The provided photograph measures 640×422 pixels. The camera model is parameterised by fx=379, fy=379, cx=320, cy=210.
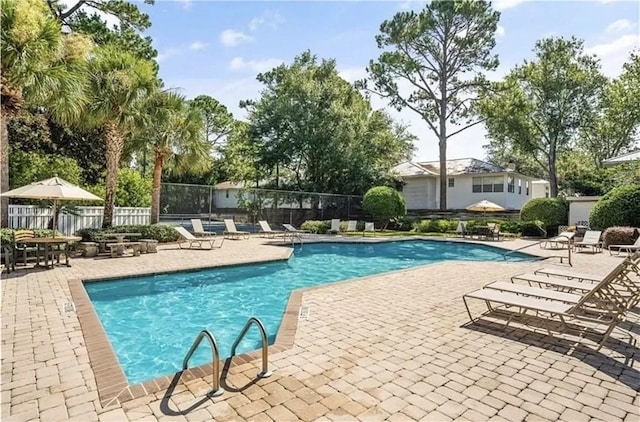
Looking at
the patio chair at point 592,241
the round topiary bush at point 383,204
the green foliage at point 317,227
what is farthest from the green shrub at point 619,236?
the green foliage at point 317,227

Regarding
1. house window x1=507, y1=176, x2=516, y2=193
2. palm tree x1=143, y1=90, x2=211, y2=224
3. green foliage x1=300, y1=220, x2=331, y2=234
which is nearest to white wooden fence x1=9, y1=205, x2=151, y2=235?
palm tree x1=143, y1=90, x2=211, y2=224

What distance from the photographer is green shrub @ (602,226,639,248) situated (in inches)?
550

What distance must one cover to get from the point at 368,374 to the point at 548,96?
89.6ft

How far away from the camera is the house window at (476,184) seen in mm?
27656

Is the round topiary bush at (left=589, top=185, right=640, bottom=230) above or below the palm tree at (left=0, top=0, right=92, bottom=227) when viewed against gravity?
below

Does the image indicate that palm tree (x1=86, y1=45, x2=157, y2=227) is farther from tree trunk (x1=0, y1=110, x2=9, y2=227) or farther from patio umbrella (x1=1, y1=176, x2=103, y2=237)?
patio umbrella (x1=1, y1=176, x2=103, y2=237)

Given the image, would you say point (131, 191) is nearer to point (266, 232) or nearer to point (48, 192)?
point (266, 232)

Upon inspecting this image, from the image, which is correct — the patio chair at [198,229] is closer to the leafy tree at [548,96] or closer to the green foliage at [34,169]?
the green foliage at [34,169]

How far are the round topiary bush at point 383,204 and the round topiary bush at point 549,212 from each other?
7023mm

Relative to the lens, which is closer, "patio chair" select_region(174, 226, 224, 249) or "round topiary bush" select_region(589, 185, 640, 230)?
"patio chair" select_region(174, 226, 224, 249)

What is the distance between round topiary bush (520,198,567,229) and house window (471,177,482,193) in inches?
282

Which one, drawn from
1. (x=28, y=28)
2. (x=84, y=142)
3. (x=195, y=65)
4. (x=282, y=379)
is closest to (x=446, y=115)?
(x=195, y=65)

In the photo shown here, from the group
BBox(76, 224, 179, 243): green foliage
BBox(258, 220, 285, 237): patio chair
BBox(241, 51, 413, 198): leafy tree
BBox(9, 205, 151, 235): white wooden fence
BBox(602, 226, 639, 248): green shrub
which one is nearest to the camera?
BBox(76, 224, 179, 243): green foliage

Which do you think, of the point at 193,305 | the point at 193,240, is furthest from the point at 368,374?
the point at 193,240
